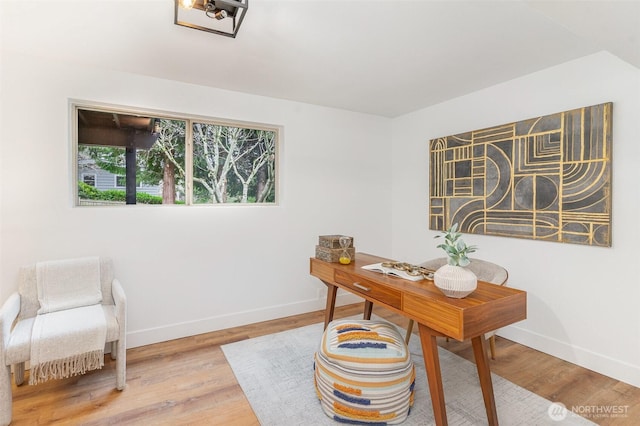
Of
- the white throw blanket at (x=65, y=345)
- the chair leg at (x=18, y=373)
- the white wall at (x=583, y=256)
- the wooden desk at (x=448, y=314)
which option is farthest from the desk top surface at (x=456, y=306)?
the chair leg at (x=18, y=373)

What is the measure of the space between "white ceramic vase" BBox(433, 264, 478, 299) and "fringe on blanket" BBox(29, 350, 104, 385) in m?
2.20

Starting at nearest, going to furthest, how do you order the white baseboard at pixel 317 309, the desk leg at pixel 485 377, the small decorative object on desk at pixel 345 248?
the desk leg at pixel 485 377 → the white baseboard at pixel 317 309 → the small decorative object on desk at pixel 345 248

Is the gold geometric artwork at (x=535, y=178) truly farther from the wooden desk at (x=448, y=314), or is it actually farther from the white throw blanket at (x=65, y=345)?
the white throw blanket at (x=65, y=345)

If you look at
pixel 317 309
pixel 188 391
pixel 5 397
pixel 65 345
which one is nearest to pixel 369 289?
pixel 188 391

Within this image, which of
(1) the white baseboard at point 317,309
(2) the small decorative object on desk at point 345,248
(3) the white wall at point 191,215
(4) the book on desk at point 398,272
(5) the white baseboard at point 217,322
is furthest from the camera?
(5) the white baseboard at point 217,322

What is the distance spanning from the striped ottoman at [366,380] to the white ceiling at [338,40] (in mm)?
1849

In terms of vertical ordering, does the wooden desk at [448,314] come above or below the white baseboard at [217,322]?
above

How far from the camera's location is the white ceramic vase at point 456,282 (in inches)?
61.4

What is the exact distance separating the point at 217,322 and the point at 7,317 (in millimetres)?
1593

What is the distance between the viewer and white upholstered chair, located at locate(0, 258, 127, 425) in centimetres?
179

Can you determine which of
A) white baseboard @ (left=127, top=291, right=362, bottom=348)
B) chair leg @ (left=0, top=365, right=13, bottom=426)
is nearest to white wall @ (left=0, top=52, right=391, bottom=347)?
white baseboard @ (left=127, top=291, right=362, bottom=348)

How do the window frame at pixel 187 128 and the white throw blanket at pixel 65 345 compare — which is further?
the window frame at pixel 187 128

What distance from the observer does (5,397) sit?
177 cm

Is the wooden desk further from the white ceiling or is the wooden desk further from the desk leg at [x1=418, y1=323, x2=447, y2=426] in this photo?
the white ceiling
